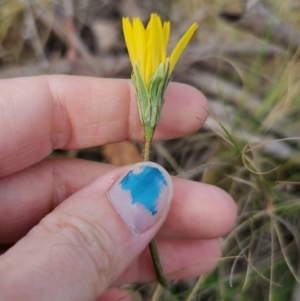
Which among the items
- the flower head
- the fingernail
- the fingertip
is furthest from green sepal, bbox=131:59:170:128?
the fingertip

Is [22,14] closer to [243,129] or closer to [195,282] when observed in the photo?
[243,129]

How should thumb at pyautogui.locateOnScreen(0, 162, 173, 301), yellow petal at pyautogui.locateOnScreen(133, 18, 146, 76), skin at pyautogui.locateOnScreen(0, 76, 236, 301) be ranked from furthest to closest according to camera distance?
skin at pyautogui.locateOnScreen(0, 76, 236, 301) → yellow petal at pyautogui.locateOnScreen(133, 18, 146, 76) → thumb at pyautogui.locateOnScreen(0, 162, 173, 301)

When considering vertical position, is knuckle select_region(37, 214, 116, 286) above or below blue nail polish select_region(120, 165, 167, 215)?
below

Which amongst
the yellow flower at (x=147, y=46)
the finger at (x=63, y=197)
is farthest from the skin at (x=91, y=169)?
the yellow flower at (x=147, y=46)

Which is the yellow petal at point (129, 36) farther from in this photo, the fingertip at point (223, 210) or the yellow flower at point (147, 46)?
the fingertip at point (223, 210)

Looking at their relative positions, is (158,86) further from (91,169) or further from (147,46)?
(91,169)

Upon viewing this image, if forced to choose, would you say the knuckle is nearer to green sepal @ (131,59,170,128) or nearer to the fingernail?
the fingernail

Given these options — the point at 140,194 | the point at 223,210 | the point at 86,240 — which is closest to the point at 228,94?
the point at 223,210
